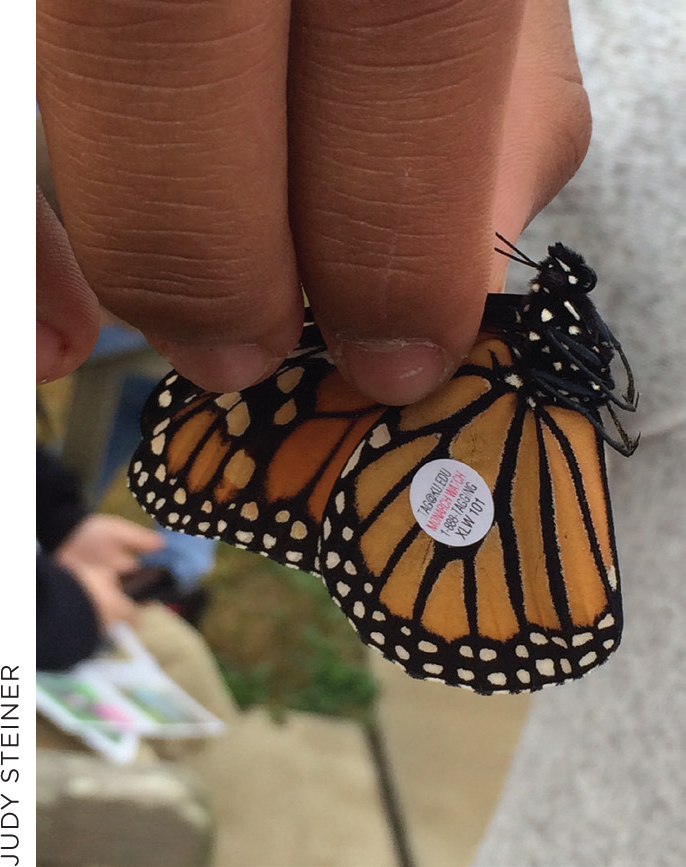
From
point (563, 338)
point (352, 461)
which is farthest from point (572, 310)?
point (352, 461)

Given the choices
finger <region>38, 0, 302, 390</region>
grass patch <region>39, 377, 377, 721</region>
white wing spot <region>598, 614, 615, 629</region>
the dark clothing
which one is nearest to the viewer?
finger <region>38, 0, 302, 390</region>

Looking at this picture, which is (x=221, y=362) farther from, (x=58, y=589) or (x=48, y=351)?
(x=58, y=589)

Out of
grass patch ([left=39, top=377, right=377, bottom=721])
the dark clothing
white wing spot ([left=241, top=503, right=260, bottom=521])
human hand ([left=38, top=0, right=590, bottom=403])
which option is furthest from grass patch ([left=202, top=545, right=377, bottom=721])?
human hand ([left=38, top=0, right=590, bottom=403])

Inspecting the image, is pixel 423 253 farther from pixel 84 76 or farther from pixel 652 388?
pixel 652 388

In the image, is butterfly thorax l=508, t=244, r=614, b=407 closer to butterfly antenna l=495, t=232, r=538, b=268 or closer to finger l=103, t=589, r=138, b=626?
butterfly antenna l=495, t=232, r=538, b=268

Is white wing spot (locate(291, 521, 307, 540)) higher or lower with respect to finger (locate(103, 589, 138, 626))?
higher

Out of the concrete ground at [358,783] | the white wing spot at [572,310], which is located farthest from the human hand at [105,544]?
the white wing spot at [572,310]

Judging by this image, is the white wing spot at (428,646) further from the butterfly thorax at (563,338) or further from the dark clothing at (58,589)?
the dark clothing at (58,589)
